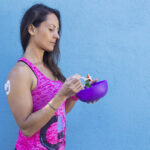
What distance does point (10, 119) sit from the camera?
1.23 m

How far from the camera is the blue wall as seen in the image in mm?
1296

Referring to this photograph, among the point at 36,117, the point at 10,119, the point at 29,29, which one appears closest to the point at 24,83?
the point at 36,117

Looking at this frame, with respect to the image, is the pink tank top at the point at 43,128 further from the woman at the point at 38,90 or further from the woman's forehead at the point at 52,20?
the woman's forehead at the point at 52,20

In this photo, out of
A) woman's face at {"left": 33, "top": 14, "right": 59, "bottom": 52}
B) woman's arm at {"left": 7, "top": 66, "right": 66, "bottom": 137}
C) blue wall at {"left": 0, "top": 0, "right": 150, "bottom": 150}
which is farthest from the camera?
blue wall at {"left": 0, "top": 0, "right": 150, "bottom": 150}

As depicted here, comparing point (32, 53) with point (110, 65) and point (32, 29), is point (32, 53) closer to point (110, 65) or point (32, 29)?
point (32, 29)

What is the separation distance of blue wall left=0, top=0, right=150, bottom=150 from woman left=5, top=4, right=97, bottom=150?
39 centimetres

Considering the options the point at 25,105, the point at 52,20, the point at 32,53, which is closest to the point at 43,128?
the point at 25,105

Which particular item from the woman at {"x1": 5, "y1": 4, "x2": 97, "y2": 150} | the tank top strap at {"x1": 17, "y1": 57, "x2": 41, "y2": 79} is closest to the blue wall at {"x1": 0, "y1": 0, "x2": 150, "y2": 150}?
the woman at {"x1": 5, "y1": 4, "x2": 97, "y2": 150}

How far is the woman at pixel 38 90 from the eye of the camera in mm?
699

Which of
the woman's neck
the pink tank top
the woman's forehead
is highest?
the woman's forehead

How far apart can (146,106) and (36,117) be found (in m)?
0.87

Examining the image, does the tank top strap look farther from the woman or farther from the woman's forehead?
the woman's forehead

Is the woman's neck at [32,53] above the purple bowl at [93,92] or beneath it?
above

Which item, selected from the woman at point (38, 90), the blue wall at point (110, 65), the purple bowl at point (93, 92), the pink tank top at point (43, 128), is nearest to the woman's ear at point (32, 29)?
the woman at point (38, 90)
